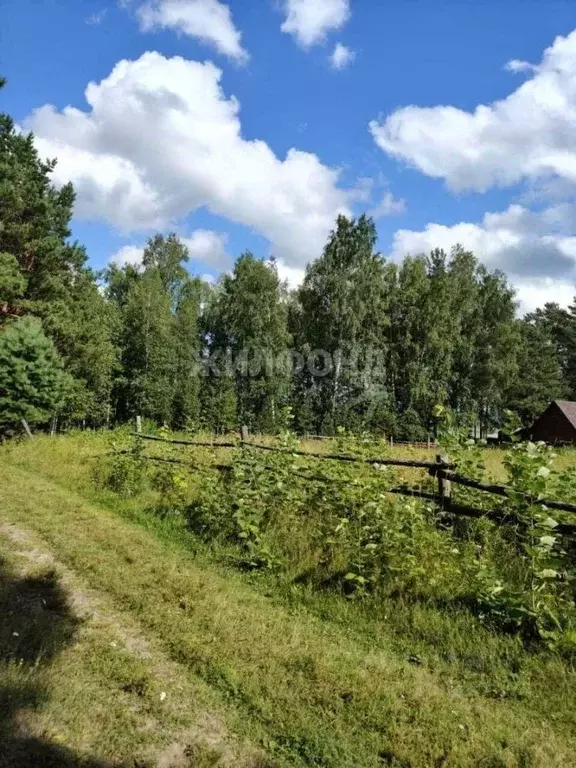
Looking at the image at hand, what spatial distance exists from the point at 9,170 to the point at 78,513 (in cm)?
2040

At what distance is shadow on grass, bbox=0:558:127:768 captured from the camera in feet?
8.74

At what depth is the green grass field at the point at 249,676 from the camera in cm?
293

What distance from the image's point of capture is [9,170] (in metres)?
22.3

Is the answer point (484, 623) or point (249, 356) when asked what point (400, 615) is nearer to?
point (484, 623)

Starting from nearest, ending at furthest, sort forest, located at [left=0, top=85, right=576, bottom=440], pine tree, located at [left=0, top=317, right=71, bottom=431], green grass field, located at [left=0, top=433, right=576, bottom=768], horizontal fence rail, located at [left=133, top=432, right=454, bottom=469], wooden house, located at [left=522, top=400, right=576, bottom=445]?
green grass field, located at [left=0, top=433, right=576, bottom=768]
horizontal fence rail, located at [left=133, top=432, right=454, bottom=469]
pine tree, located at [left=0, top=317, right=71, bottom=431]
wooden house, located at [left=522, top=400, right=576, bottom=445]
forest, located at [left=0, top=85, right=576, bottom=440]

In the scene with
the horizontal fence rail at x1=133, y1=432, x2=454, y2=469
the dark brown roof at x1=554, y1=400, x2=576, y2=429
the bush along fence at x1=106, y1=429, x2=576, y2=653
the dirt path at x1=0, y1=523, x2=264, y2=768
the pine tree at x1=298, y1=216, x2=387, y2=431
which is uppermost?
the pine tree at x1=298, y1=216, x2=387, y2=431

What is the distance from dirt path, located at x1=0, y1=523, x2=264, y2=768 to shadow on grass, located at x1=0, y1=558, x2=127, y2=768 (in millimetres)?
88

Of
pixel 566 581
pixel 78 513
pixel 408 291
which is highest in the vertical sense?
pixel 408 291

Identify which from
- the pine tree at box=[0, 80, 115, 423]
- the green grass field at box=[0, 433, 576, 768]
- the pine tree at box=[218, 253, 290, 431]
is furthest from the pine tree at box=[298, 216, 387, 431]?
the green grass field at box=[0, 433, 576, 768]

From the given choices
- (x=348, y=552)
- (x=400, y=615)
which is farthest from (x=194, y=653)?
(x=348, y=552)

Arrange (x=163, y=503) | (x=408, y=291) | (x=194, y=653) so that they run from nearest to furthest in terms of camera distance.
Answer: (x=194, y=653), (x=163, y=503), (x=408, y=291)

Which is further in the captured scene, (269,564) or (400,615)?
(269,564)

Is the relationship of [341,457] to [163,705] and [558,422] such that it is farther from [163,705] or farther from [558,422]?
[558,422]

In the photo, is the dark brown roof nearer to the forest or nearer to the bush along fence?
the forest
